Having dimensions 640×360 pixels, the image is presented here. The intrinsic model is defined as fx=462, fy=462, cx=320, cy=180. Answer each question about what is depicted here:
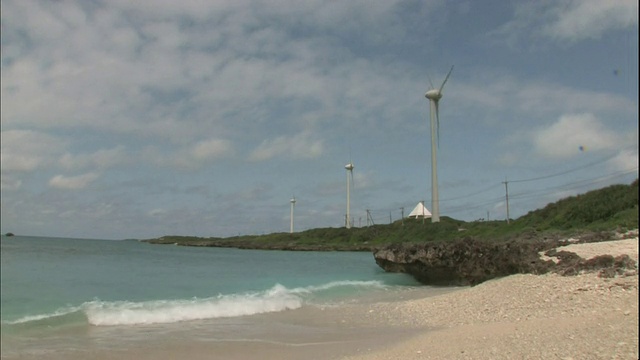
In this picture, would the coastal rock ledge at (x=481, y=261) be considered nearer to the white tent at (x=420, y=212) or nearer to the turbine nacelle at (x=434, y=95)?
the turbine nacelle at (x=434, y=95)

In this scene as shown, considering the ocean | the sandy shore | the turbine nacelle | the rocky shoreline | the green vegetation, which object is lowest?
the ocean

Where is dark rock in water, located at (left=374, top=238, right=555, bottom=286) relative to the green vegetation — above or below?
below

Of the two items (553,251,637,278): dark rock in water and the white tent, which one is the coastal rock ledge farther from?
the white tent

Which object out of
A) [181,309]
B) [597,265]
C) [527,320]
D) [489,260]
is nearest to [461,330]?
[527,320]

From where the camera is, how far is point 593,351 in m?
7.28

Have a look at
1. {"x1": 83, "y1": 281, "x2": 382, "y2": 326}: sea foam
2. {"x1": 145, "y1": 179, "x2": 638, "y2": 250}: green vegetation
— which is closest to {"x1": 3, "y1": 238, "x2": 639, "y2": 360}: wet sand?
{"x1": 83, "y1": 281, "x2": 382, "y2": 326}: sea foam

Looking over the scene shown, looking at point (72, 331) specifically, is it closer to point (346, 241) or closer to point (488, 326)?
point (488, 326)

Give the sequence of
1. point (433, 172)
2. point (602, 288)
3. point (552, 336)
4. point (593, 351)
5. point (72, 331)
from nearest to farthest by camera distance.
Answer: point (593, 351) → point (552, 336) → point (602, 288) → point (72, 331) → point (433, 172)

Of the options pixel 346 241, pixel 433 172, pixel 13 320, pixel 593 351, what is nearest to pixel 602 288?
pixel 593 351

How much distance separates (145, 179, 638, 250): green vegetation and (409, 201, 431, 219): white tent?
2.78 meters

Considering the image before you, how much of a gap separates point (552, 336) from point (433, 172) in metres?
67.0

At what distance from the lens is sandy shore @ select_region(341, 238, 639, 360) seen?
26.5 feet

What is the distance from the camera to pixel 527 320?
1181 cm

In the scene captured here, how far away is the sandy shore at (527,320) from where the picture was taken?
8078 mm
